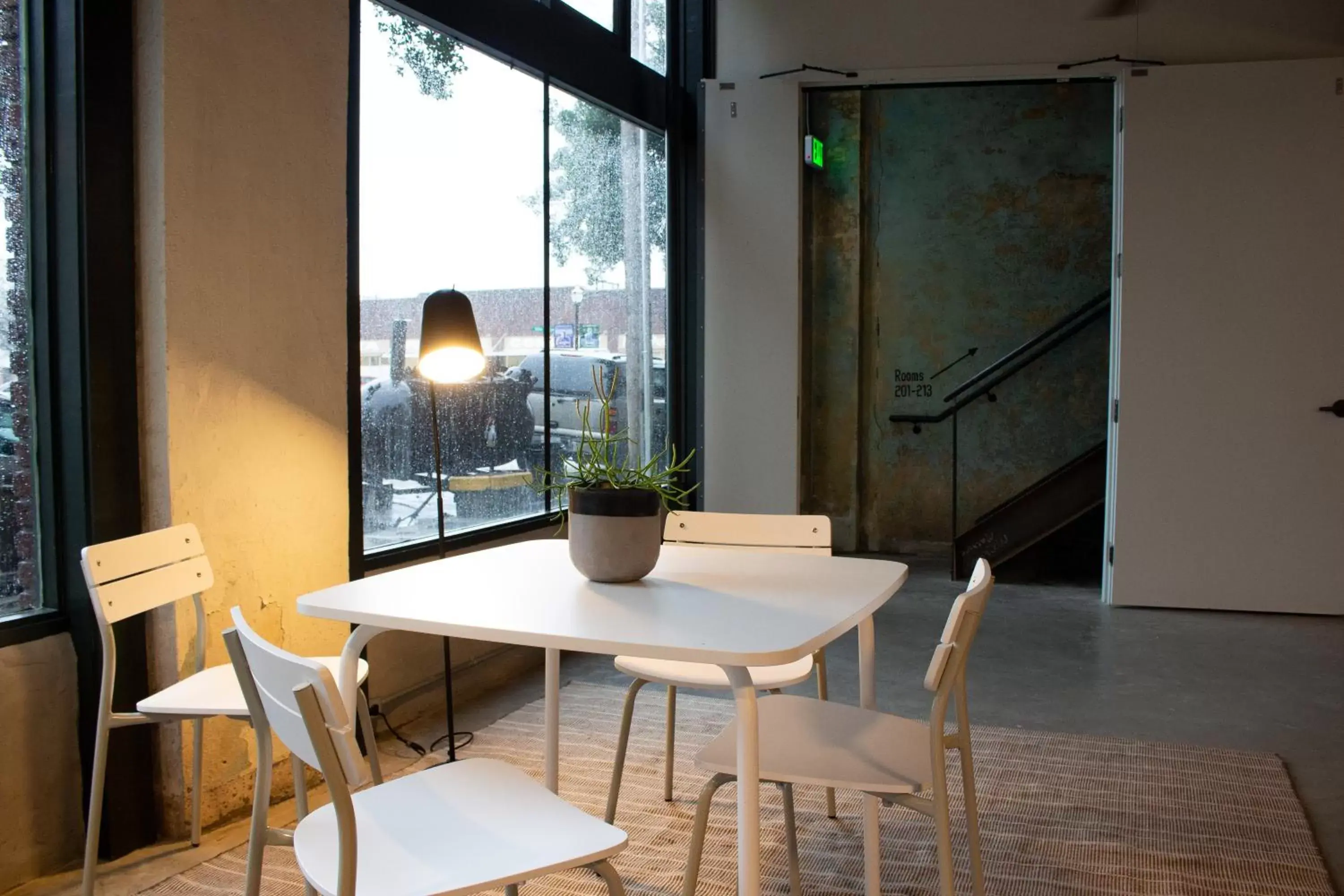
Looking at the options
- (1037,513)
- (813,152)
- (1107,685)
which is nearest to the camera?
(1107,685)

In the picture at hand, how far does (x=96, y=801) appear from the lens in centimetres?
232

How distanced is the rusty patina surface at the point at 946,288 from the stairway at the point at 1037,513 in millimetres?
795

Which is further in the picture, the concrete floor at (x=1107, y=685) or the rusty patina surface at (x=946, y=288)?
the rusty patina surface at (x=946, y=288)

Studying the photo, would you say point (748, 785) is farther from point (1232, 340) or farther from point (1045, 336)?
point (1045, 336)

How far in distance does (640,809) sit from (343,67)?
7.60 ft

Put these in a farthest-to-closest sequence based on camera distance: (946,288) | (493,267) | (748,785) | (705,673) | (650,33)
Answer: (946,288) → (650,33) → (493,267) → (705,673) → (748,785)

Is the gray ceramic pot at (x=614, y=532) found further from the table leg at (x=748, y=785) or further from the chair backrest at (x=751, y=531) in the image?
the chair backrest at (x=751, y=531)

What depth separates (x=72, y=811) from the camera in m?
2.59

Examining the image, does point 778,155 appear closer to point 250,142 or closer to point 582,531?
point 250,142

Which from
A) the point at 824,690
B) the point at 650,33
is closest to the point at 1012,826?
the point at 824,690

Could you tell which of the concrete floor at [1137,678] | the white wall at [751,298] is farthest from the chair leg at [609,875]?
the white wall at [751,298]

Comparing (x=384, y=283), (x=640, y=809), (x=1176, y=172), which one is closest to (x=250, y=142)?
(x=384, y=283)

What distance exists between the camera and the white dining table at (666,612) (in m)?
1.64

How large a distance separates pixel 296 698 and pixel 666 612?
730 mm
